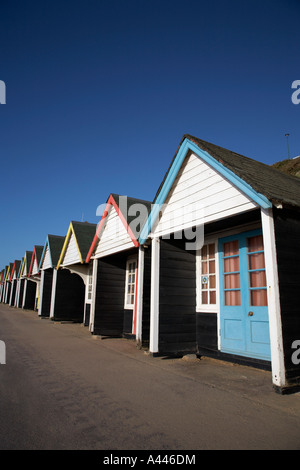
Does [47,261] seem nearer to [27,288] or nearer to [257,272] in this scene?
[27,288]

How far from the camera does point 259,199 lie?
488cm

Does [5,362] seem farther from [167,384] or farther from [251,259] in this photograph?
[251,259]

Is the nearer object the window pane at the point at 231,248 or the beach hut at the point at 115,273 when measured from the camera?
the window pane at the point at 231,248

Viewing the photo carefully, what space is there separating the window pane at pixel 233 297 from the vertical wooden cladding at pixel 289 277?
6.40 ft

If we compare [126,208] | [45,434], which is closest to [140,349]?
[126,208]

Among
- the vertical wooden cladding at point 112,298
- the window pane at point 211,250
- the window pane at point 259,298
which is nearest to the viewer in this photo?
the window pane at point 259,298

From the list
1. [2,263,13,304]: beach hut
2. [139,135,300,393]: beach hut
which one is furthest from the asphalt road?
[2,263,13,304]: beach hut

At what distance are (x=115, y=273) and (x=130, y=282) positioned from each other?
70 centimetres

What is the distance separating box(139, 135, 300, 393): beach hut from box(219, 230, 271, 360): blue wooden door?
0.8 inches

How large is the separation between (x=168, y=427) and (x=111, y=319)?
8403 mm

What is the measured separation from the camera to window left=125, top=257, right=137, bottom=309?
11211 mm

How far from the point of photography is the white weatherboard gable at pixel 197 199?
5.69m

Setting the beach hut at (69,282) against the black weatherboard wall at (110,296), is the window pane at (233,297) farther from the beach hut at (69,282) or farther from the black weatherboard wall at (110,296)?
the beach hut at (69,282)

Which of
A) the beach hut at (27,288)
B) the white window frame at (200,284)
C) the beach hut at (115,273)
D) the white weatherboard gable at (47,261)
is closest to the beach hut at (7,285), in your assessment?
the beach hut at (27,288)
